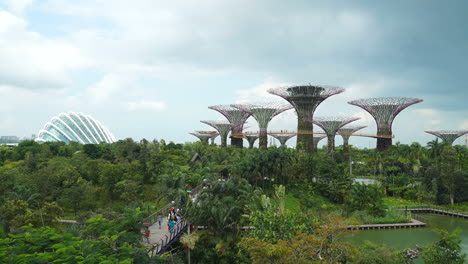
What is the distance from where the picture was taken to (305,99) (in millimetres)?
50688

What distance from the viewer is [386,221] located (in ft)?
86.5

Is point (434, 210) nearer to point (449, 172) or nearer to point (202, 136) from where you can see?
point (449, 172)

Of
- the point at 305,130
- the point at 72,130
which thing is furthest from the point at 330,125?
the point at 72,130

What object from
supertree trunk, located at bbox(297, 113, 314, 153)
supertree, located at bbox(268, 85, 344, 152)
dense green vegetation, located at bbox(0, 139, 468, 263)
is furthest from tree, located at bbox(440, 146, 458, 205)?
supertree trunk, located at bbox(297, 113, 314, 153)

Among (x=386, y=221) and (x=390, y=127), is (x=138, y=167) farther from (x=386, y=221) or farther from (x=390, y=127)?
(x=390, y=127)

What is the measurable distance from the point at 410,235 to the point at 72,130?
78.4 meters

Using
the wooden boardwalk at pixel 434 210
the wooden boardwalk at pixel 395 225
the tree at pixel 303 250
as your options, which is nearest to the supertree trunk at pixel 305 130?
the wooden boardwalk at pixel 434 210

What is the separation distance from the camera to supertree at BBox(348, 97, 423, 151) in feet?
165

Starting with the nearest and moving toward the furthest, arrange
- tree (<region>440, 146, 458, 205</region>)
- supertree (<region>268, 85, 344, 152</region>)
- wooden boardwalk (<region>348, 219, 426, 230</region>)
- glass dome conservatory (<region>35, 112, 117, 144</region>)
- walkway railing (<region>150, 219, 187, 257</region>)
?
Result: walkway railing (<region>150, 219, 187, 257</region>) < wooden boardwalk (<region>348, 219, 426, 230</region>) < tree (<region>440, 146, 458, 205</region>) < supertree (<region>268, 85, 344, 152</region>) < glass dome conservatory (<region>35, 112, 117, 144</region>)

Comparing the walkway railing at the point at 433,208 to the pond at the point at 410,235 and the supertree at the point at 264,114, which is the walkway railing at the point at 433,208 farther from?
the supertree at the point at 264,114

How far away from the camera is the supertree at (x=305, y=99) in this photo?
49.8m

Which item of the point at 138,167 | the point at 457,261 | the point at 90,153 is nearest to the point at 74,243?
the point at 457,261

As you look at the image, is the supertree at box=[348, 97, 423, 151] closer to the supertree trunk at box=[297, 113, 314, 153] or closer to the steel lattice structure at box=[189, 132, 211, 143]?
the supertree trunk at box=[297, 113, 314, 153]

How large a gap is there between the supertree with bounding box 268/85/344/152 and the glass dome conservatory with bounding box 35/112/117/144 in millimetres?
53981
